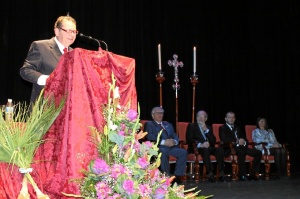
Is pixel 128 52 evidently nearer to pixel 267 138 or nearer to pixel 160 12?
pixel 160 12

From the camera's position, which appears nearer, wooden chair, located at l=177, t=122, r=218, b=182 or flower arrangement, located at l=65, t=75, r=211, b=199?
flower arrangement, located at l=65, t=75, r=211, b=199

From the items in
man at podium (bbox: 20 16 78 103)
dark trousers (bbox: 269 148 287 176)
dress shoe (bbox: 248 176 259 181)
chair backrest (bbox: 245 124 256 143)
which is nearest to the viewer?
man at podium (bbox: 20 16 78 103)

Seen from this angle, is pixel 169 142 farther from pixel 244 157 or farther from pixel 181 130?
pixel 244 157

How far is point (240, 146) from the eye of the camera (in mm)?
7477

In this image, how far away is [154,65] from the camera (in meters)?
7.97

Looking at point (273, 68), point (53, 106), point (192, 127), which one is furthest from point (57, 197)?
point (273, 68)

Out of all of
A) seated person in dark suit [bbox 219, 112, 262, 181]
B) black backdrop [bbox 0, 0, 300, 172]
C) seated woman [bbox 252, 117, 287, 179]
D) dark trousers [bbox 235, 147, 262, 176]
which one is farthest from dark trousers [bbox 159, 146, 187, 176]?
seated woman [bbox 252, 117, 287, 179]

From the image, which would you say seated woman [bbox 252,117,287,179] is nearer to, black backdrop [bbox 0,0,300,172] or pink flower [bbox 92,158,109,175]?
black backdrop [bbox 0,0,300,172]

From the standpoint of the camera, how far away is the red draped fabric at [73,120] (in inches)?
106

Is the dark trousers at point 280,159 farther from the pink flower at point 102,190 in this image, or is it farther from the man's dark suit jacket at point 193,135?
the pink flower at point 102,190

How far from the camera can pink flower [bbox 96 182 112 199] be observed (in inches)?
82.7

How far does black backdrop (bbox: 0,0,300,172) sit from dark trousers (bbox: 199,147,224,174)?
3.95ft

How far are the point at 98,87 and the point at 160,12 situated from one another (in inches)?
216

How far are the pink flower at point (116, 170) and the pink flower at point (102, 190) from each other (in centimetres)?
5
